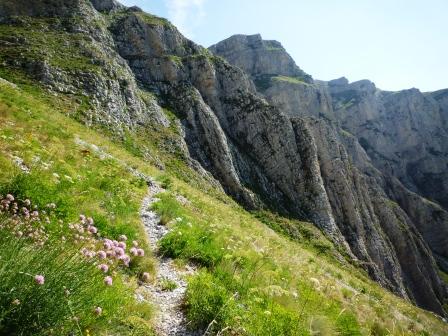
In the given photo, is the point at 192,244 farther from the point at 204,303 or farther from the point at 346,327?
the point at 346,327

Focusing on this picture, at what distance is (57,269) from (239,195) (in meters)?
58.7

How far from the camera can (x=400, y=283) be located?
85188 mm

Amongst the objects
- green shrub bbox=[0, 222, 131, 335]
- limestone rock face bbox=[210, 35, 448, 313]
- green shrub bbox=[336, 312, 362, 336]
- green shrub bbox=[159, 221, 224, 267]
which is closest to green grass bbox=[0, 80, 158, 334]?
green shrub bbox=[0, 222, 131, 335]

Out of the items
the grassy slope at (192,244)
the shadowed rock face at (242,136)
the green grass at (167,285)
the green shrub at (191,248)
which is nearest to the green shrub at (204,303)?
the grassy slope at (192,244)

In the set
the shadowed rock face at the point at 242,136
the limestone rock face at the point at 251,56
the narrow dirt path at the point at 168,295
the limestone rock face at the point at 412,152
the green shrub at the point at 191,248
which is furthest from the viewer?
the limestone rock face at the point at 251,56

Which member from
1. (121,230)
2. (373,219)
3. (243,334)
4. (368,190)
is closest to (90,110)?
(121,230)

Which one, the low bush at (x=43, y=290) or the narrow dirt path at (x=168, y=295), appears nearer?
the low bush at (x=43, y=290)

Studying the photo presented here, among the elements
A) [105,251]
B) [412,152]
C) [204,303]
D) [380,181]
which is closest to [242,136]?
[204,303]

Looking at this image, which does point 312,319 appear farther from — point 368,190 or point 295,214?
point 368,190

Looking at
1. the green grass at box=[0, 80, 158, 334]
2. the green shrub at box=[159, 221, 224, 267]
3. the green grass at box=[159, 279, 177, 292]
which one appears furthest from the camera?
the green shrub at box=[159, 221, 224, 267]

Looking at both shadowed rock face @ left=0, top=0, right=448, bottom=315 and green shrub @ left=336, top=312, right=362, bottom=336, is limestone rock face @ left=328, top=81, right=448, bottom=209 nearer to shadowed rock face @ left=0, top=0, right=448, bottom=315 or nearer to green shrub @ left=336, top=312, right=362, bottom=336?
shadowed rock face @ left=0, top=0, right=448, bottom=315

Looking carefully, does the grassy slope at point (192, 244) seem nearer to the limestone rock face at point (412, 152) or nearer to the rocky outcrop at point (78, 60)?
the rocky outcrop at point (78, 60)

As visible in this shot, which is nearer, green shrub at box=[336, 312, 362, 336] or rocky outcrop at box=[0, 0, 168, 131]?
green shrub at box=[336, 312, 362, 336]

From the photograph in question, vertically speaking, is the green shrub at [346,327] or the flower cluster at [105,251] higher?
A: the flower cluster at [105,251]
